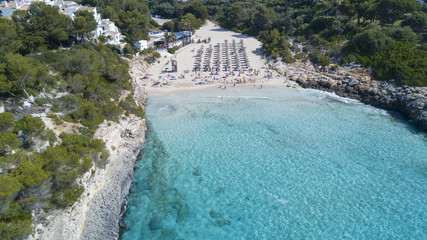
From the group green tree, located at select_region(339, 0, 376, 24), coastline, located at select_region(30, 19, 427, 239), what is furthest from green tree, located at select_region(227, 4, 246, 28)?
green tree, located at select_region(339, 0, 376, 24)

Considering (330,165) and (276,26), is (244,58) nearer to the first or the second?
(276,26)

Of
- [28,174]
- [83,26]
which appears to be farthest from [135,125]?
[83,26]

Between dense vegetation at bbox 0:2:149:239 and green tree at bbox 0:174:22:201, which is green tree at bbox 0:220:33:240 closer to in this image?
dense vegetation at bbox 0:2:149:239

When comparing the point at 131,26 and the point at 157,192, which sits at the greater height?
the point at 131,26

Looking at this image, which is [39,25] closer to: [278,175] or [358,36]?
[278,175]

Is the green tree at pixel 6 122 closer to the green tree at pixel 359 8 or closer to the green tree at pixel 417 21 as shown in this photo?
the green tree at pixel 359 8

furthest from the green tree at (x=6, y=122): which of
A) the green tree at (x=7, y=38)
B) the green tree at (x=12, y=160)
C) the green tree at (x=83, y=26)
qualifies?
the green tree at (x=83, y=26)
